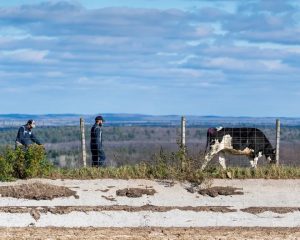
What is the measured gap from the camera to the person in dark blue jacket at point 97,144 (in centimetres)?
2769

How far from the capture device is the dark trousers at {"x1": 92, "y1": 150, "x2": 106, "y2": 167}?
27984 mm

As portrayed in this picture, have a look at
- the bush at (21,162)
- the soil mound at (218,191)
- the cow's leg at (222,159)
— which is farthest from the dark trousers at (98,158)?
the soil mound at (218,191)

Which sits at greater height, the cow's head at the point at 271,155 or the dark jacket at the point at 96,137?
the dark jacket at the point at 96,137

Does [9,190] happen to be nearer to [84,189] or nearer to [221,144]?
[84,189]

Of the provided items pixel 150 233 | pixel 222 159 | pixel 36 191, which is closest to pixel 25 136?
pixel 36 191

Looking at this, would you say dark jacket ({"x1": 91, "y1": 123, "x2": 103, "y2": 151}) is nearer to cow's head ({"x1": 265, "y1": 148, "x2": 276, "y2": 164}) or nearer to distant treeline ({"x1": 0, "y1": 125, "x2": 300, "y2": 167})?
distant treeline ({"x1": 0, "y1": 125, "x2": 300, "y2": 167})

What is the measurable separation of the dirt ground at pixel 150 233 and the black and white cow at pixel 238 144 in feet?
22.6

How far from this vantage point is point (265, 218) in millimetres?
23688

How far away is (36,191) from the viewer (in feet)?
80.4

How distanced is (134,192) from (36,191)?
261cm

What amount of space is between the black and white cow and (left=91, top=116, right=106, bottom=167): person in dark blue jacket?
354cm

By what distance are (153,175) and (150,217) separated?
322cm

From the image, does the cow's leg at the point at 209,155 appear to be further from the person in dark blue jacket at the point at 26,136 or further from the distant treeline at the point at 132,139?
the person in dark blue jacket at the point at 26,136

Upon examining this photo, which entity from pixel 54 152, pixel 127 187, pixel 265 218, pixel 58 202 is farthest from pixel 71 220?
pixel 54 152
